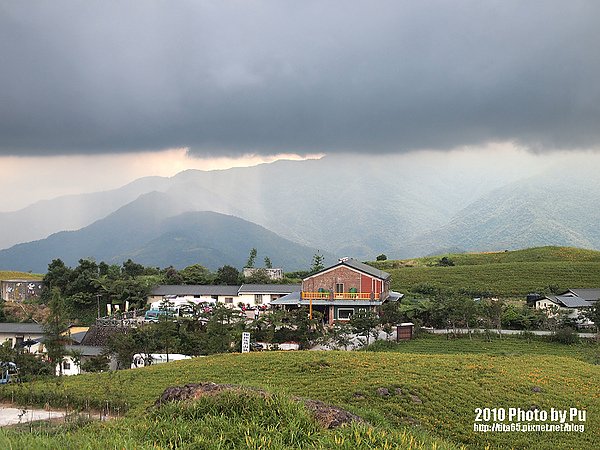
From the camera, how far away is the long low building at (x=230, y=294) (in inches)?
1932

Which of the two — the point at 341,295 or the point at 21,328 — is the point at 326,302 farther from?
the point at 21,328

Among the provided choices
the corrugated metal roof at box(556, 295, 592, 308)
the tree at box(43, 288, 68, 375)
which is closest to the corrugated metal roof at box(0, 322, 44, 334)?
the tree at box(43, 288, 68, 375)

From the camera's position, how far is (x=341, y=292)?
142 feet

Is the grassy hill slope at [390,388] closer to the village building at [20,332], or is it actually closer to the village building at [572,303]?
the village building at [572,303]

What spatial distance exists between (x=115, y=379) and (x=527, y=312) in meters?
27.6

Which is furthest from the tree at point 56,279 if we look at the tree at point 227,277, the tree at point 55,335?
the tree at point 55,335

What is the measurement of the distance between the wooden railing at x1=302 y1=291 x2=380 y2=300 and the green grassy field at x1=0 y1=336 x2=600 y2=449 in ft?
66.0

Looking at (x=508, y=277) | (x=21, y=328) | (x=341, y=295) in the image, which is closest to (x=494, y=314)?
(x=341, y=295)

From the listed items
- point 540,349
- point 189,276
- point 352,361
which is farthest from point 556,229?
point 352,361

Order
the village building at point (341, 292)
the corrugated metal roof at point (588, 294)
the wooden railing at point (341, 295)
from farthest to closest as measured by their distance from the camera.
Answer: the corrugated metal roof at point (588, 294)
the wooden railing at point (341, 295)
the village building at point (341, 292)

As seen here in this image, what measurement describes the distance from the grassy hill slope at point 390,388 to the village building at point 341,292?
19857 millimetres

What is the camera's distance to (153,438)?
8383 millimetres

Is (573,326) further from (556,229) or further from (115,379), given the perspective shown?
(556,229)

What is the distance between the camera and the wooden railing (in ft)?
139
